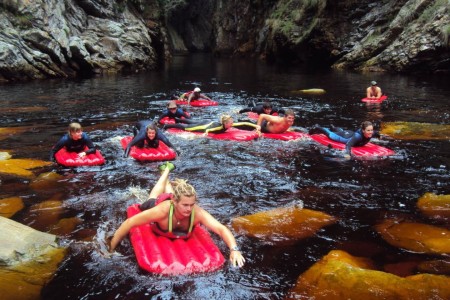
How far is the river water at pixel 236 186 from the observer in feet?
15.3

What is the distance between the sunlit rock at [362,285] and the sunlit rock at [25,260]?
2723 millimetres

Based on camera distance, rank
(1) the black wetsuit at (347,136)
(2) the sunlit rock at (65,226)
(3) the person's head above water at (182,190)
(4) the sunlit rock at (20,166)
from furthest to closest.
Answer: (1) the black wetsuit at (347,136) → (4) the sunlit rock at (20,166) → (2) the sunlit rock at (65,226) → (3) the person's head above water at (182,190)

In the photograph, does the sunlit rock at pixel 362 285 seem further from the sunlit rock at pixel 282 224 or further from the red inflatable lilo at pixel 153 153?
the red inflatable lilo at pixel 153 153

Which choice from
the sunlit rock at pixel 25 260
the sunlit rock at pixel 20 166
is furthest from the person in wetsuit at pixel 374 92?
the sunlit rock at pixel 25 260

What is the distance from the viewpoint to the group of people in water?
15.8 feet

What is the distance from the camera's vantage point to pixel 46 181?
7773 millimetres

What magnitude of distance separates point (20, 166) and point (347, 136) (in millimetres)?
7619

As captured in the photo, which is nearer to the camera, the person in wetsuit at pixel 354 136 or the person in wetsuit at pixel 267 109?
the person in wetsuit at pixel 354 136

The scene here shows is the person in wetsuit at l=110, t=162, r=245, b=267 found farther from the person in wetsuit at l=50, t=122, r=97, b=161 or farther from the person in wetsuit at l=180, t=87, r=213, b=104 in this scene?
the person in wetsuit at l=180, t=87, r=213, b=104

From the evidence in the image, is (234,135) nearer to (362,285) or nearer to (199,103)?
(199,103)

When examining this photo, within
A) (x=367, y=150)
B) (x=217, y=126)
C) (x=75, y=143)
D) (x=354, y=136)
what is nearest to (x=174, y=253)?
(x=75, y=143)

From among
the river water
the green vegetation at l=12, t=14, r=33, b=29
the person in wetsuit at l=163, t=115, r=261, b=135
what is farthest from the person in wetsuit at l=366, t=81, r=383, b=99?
the green vegetation at l=12, t=14, r=33, b=29

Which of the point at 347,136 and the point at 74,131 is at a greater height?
the point at 74,131

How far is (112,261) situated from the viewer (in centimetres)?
500
